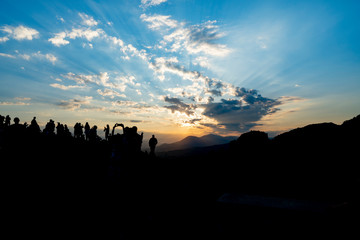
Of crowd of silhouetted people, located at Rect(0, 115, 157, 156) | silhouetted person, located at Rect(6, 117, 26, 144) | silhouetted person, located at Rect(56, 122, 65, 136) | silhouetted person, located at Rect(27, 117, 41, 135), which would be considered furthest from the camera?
silhouetted person, located at Rect(56, 122, 65, 136)

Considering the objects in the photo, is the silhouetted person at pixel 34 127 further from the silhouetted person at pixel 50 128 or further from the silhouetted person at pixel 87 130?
the silhouetted person at pixel 87 130

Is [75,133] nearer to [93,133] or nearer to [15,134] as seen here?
[93,133]

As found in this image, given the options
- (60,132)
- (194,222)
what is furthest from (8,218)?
(60,132)

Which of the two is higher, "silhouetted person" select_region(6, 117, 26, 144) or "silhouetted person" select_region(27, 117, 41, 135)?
"silhouetted person" select_region(27, 117, 41, 135)

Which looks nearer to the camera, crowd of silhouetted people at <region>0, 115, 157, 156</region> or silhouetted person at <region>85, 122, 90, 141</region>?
crowd of silhouetted people at <region>0, 115, 157, 156</region>

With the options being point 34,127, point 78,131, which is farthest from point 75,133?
point 34,127

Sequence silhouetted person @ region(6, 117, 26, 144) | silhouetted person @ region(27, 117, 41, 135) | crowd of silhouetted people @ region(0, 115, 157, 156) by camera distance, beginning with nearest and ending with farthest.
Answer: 1. crowd of silhouetted people @ region(0, 115, 157, 156)
2. silhouetted person @ region(6, 117, 26, 144)
3. silhouetted person @ region(27, 117, 41, 135)

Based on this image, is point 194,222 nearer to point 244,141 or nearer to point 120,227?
point 120,227

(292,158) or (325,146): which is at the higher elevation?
(325,146)

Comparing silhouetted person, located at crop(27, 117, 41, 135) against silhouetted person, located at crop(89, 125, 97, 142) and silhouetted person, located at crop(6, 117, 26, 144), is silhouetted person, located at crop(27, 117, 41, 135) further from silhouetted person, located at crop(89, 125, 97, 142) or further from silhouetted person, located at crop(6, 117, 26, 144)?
silhouetted person, located at crop(89, 125, 97, 142)

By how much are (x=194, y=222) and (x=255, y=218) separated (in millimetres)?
4974

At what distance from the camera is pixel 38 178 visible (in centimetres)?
1090

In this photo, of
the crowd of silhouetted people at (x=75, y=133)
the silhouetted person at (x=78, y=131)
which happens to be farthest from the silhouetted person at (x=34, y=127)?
the silhouetted person at (x=78, y=131)

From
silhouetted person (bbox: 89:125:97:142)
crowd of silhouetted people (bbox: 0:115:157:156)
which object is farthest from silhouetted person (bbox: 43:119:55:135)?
silhouetted person (bbox: 89:125:97:142)
